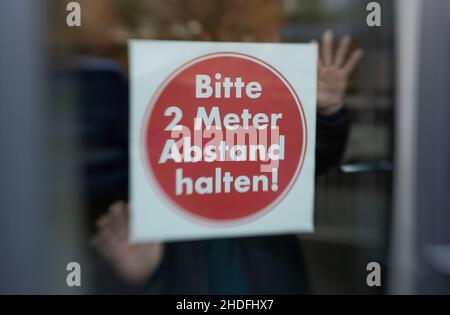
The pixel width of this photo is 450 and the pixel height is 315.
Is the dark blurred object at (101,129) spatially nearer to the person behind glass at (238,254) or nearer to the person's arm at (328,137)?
the person behind glass at (238,254)

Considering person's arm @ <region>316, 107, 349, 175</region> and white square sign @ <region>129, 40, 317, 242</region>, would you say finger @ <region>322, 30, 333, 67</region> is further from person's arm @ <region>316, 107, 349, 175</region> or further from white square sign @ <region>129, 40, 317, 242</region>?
person's arm @ <region>316, 107, 349, 175</region>

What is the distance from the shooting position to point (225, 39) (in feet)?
4.89

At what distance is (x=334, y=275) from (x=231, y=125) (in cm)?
51

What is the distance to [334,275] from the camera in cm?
162

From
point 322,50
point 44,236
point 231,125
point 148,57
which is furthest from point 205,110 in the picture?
point 44,236

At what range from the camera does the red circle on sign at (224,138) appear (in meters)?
1.48

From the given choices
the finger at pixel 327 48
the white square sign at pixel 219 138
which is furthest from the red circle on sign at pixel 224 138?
the finger at pixel 327 48

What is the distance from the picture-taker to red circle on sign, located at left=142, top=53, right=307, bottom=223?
4.84 feet

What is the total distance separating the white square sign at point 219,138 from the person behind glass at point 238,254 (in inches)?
1.2

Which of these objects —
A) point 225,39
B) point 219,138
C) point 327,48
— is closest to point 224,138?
point 219,138

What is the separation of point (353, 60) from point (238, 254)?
0.60 metres

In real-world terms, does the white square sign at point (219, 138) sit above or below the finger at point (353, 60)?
below

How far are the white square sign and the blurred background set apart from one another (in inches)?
1.7
